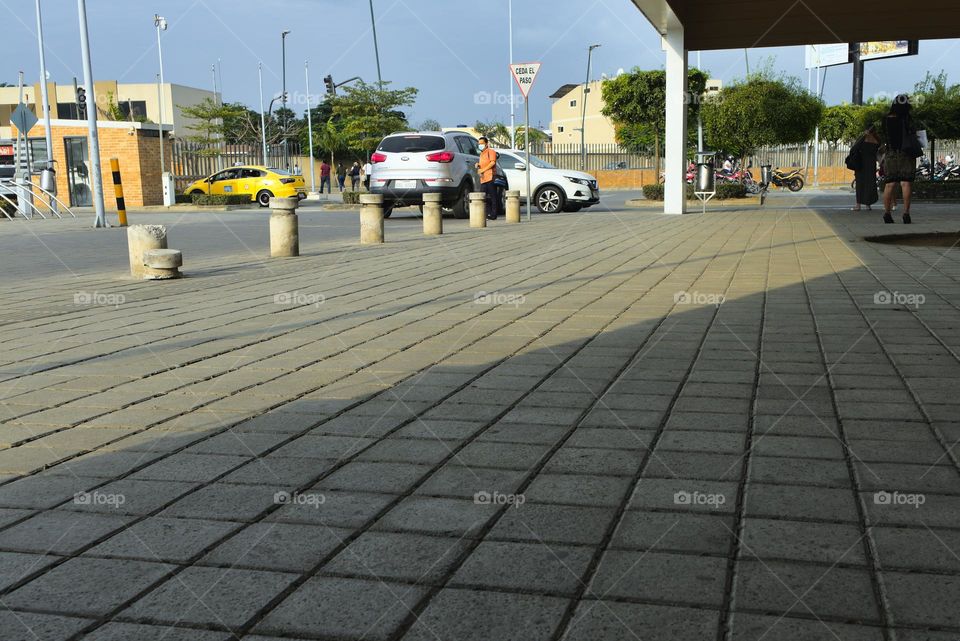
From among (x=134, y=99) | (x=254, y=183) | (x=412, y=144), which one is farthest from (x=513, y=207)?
(x=134, y=99)

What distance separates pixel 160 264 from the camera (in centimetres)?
1033

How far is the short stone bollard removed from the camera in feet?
33.8

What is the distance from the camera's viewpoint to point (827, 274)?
984 centimetres

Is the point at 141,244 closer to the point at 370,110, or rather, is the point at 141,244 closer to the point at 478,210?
the point at 478,210

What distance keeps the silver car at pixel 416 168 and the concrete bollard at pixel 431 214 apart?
14.1 feet

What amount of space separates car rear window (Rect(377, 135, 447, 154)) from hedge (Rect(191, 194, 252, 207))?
12.6 m

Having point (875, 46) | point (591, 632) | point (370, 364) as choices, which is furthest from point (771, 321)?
point (875, 46)

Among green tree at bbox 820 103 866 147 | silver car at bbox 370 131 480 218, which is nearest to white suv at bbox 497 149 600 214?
silver car at bbox 370 131 480 218

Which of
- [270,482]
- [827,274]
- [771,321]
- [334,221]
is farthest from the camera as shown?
[334,221]

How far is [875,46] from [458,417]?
253 feet

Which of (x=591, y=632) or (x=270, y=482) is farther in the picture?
(x=270, y=482)

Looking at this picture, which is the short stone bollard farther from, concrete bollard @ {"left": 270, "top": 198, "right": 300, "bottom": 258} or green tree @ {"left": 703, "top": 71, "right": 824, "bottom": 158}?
green tree @ {"left": 703, "top": 71, "right": 824, "bottom": 158}

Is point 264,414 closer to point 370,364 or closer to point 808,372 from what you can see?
point 370,364

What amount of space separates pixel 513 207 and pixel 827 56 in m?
61.6
